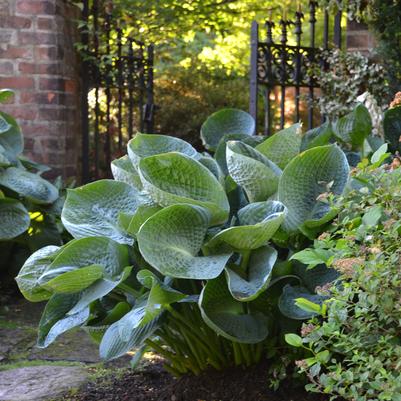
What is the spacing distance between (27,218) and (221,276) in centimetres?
262

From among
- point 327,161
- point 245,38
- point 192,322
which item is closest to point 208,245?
point 192,322

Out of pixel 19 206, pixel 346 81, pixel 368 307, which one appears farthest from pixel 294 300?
pixel 346 81

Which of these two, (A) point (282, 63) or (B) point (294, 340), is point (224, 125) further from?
(A) point (282, 63)

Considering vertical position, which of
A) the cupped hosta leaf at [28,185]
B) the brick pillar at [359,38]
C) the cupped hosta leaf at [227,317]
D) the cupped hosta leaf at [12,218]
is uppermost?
the brick pillar at [359,38]

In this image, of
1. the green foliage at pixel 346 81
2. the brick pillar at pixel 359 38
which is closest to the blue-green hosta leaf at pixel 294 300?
the green foliage at pixel 346 81

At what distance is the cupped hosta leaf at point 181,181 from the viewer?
2373 mm

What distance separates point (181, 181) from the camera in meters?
2.41

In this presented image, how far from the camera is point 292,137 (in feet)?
8.89

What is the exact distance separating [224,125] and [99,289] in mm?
1088

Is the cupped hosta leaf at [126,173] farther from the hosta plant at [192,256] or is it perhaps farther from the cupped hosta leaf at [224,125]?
the cupped hosta leaf at [224,125]

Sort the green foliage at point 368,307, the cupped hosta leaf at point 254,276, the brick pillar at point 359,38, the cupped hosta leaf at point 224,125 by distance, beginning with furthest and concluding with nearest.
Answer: the brick pillar at point 359,38 < the cupped hosta leaf at point 224,125 < the cupped hosta leaf at point 254,276 < the green foliage at point 368,307

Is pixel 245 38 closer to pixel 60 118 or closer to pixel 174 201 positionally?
pixel 60 118

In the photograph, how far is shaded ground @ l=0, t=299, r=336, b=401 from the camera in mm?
2508

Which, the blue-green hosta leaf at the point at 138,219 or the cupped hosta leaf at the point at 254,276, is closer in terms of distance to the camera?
the cupped hosta leaf at the point at 254,276
